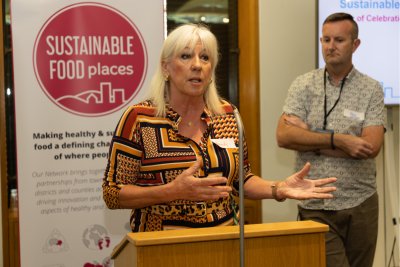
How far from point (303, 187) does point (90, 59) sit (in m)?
1.85

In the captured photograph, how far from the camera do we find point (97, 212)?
365 centimetres

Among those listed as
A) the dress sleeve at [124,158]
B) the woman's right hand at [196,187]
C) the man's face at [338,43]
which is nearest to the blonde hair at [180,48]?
the dress sleeve at [124,158]

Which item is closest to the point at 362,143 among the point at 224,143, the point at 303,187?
the point at 303,187

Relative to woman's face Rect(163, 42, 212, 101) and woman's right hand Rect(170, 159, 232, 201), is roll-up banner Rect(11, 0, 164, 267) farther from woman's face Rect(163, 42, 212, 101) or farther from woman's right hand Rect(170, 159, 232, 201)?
woman's right hand Rect(170, 159, 232, 201)

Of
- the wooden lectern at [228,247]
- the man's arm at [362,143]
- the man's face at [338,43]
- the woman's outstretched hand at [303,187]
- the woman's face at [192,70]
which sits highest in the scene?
the man's face at [338,43]

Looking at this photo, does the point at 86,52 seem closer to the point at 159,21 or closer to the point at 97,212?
the point at 159,21

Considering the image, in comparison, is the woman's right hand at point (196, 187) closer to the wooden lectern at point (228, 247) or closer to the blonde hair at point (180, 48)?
the wooden lectern at point (228, 247)

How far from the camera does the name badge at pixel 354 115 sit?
129 inches

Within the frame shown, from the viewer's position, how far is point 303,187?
7.51 ft

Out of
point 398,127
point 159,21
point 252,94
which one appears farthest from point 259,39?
point 398,127

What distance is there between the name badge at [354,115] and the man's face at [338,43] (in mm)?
279

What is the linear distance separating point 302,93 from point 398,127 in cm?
135

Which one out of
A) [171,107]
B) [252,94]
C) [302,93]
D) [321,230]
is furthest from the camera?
[252,94]

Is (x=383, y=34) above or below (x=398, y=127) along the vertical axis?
above
